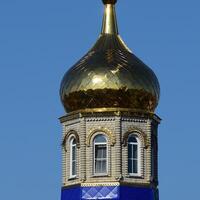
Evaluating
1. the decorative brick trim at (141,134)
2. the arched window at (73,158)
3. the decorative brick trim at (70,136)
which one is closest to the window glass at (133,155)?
the decorative brick trim at (141,134)

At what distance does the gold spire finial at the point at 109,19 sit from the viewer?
45312mm

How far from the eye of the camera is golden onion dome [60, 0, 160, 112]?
42969mm

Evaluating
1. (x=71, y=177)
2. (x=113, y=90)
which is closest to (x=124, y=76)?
(x=113, y=90)

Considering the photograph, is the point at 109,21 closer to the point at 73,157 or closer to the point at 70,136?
the point at 70,136

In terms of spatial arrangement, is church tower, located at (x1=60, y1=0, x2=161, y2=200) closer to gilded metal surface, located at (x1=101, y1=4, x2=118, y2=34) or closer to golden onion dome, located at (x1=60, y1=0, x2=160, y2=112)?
golden onion dome, located at (x1=60, y1=0, x2=160, y2=112)

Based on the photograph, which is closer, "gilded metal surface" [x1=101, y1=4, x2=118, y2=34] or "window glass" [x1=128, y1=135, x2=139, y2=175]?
"window glass" [x1=128, y1=135, x2=139, y2=175]

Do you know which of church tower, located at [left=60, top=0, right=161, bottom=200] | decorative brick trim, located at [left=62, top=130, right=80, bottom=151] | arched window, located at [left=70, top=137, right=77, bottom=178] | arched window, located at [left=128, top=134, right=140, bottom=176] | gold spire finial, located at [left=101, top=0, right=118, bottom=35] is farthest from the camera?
gold spire finial, located at [left=101, top=0, right=118, bottom=35]

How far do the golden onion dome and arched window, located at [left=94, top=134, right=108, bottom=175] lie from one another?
56.5 inches

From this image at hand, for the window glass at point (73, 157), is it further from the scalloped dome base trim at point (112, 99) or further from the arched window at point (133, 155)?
the arched window at point (133, 155)

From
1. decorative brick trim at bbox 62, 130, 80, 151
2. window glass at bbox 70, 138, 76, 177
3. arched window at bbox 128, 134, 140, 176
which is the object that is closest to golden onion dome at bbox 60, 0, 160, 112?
decorative brick trim at bbox 62, 130, 80, 151

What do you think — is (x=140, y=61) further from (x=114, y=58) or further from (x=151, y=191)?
(x=151, y=191)

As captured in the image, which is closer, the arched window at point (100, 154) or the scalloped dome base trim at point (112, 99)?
the arched window at point (100, 154)

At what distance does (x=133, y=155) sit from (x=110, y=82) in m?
3.30

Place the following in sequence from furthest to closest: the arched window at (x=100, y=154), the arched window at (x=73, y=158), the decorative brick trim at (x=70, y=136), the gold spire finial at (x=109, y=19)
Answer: the gold spire finial at (x=109, y=19)
the arched window at (x=73, y=158)
the decorative brick trim at (x=70, y=136)
the arched window at (x=100, y=154)
